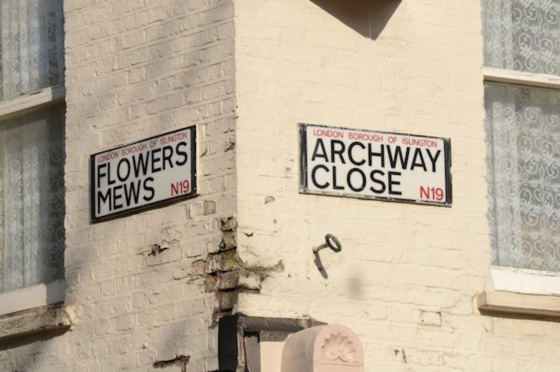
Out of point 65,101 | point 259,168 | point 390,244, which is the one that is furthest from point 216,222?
point 65,101

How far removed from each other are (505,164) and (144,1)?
2.43m

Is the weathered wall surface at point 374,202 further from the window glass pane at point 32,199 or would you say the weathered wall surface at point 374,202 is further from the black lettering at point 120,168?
the window glass pane at point 32,199

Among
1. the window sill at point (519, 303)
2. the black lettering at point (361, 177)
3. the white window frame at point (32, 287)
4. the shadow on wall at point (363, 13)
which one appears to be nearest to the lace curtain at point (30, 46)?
the white window frame at point (32, 287)

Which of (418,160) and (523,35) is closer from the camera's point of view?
(418,160)

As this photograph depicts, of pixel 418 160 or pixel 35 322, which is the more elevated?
pixel 418 160

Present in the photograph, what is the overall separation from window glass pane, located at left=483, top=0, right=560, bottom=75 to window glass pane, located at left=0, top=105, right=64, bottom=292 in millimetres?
2783

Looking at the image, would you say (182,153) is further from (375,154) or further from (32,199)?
(32,199)

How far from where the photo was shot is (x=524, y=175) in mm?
10406

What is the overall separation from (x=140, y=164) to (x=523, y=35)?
2.60m

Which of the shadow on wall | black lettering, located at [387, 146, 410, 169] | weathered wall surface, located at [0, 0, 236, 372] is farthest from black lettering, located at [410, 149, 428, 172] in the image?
weathered wall surface, located at [0, 0, 236, 372]

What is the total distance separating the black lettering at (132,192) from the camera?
988 cm

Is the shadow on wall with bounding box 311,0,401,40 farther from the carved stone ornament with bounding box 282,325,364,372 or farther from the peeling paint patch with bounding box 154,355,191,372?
the peeling paint patch with bounding box 154,355,191,372

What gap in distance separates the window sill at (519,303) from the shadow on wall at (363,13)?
168 centimetres

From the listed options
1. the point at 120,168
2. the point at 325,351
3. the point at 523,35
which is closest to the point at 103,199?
the point at 120,168
